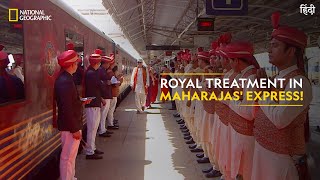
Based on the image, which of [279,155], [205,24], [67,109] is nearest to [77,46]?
[67,109]

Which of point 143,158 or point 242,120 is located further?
point 143,158

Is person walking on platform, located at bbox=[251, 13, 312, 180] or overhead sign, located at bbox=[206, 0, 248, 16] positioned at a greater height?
overhead sign, located at bbox=[206, 0, 248, 16]

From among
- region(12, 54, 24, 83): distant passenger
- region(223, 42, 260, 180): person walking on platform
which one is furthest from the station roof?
region(12, 54, 24, 83): distant passenger

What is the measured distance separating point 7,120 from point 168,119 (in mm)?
7219

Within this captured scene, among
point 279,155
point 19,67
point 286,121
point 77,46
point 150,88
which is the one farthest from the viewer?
point 150,88

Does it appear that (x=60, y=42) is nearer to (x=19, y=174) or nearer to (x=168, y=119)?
(x=19, y=174)

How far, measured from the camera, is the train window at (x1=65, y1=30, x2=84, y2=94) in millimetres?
5488

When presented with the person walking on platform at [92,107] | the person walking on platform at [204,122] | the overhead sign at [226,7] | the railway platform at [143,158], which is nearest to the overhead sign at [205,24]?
the railway platform at [143,158]

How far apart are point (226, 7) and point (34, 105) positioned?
397 cm

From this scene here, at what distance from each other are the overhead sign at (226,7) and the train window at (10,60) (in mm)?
3665

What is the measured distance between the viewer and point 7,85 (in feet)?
11.0

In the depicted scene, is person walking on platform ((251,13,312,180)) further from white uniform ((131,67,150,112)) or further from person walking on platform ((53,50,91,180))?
white uniform ((131,67,150,112))

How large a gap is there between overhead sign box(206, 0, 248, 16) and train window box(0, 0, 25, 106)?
3.67 m

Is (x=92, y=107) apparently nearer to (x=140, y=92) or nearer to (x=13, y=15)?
(x=13, y=15)
